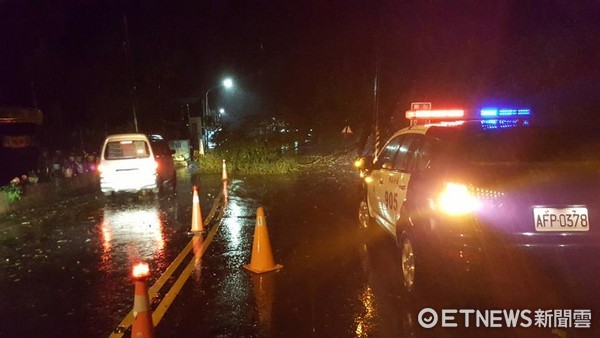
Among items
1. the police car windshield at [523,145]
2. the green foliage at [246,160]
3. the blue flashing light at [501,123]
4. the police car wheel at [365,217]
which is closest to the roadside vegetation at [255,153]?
the green foliage at [246,160]

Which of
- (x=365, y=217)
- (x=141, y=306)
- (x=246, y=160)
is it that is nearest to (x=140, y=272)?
(x=141, y=306)

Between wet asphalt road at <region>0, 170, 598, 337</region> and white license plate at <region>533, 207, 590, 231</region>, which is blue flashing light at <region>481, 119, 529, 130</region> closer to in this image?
A: white license plate at <region>533, 207, 590, 231</region>

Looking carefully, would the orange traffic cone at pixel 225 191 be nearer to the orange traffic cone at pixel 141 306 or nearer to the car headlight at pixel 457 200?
the car headlight at pixel 457 200

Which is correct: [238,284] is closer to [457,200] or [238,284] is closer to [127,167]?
[457,200]

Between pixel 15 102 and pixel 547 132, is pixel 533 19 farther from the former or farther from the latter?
pixel 15 102

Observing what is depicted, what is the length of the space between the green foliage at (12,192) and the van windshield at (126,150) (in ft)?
7.34

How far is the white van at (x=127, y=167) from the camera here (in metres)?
14.1

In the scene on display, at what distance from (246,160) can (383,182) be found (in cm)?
1623

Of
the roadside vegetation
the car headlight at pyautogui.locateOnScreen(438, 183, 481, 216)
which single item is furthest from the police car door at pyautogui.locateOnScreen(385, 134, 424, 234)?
the roadside vegetation

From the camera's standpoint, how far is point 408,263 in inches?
232

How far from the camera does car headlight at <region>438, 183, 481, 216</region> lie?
4719 millimetres

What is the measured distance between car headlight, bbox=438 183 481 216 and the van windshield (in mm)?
10971

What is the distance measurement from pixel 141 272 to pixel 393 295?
2.91 m

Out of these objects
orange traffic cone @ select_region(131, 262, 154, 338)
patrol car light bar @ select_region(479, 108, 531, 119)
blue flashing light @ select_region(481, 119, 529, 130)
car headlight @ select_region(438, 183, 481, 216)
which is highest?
patrol car light bar @ select_region(479, 108, 531, 119)
